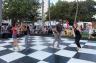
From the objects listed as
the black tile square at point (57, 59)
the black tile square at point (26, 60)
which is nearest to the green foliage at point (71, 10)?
the black tile square at point (57, 59)

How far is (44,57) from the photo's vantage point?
806 centimetres

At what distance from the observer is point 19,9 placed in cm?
2464

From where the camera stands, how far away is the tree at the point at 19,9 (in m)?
24.6

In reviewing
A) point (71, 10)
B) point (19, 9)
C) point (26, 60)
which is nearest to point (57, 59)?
point (26, 60)

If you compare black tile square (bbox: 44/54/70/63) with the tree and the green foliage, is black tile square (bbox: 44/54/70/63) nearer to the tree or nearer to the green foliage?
the tree

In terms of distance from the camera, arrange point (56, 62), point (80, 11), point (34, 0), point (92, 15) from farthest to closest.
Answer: point (92, 15), point (80, 11), point (34, 0), point (56, 62)

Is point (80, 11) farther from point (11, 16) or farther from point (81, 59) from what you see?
point (81, 59)

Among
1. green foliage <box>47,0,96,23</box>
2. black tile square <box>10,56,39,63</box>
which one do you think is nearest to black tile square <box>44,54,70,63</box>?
black tile square <box>10,56,39,63</box>

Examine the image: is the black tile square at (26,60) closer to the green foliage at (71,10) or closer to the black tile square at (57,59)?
the black tile square at (57,59)

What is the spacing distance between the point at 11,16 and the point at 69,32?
9.12 metres

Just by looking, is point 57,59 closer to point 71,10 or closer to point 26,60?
point 26,60

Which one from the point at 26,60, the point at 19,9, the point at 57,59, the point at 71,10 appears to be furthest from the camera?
the point at 71,10

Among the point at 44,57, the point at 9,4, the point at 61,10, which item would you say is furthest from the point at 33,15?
the point at 44,57

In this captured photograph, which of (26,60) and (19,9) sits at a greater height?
(19,9)
